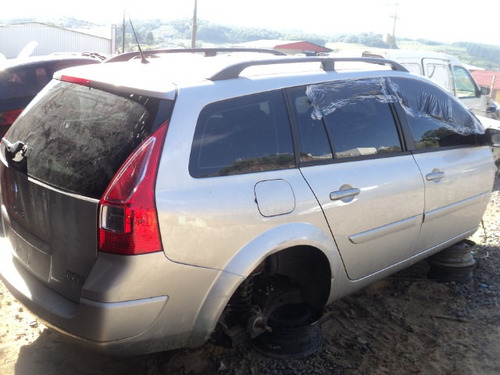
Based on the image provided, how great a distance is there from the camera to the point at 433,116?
3820 millimetres

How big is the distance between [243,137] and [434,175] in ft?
5.31

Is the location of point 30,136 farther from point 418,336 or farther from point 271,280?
point 418,336

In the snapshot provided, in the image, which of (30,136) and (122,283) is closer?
(122,283)

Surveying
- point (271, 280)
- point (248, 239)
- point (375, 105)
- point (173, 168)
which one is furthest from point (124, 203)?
point (375, 105)

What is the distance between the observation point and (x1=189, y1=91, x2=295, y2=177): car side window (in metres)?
2.44

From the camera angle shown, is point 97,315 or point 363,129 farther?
point 363,129

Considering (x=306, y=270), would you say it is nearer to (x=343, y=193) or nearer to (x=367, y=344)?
(x=343, y=193)

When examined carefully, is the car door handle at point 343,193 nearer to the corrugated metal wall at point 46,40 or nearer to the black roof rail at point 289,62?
the black roof rail at point 289,62

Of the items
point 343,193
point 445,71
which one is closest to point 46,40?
point 445,71

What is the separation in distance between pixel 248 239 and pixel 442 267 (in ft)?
7.63

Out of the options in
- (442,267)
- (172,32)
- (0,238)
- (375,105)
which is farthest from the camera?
(172,32)

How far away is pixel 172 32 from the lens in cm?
4666

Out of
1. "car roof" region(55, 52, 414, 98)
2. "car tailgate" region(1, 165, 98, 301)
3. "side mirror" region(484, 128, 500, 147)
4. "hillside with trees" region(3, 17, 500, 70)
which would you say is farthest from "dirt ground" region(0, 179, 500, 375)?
"hillside with trees" region(3, 17, 500, 70)

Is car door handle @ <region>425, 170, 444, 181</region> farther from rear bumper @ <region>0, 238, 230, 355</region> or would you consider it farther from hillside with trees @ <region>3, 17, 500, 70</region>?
hillside with trees @ <region>3, 17, 500, 70</region>
